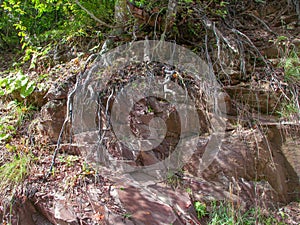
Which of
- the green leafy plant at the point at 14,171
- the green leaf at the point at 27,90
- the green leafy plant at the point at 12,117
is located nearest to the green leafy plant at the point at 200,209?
the green leafy plant at the point at 14,171

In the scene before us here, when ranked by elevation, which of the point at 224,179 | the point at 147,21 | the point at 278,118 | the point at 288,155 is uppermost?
the point at 147,21

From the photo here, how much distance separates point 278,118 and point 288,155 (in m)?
0.36

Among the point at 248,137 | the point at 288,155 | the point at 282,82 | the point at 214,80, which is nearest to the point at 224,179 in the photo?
the point at 248,137

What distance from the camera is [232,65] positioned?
2520 millimetres

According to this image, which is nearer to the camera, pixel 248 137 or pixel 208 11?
pixel 248 137

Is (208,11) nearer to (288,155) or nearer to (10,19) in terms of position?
(288,155)

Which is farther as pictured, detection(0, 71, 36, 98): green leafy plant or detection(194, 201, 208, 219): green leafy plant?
detection(0, 71, 36, 98): green leafy plant

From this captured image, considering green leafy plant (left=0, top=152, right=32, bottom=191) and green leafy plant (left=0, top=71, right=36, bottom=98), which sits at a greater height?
green leafy plant (left=0, top=71, right=36, bottom=98)

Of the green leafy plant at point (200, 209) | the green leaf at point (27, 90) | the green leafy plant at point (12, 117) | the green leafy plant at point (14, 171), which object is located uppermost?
the green leaf at point (27, 90)

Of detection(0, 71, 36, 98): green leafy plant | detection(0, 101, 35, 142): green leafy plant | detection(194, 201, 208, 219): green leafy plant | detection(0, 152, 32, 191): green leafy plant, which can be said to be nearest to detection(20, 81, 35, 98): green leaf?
detection(0, 71, 36, 98): green leafy plant

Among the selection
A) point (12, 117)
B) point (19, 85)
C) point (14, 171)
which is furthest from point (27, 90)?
point (14, 171)

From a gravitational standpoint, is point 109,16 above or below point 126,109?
above

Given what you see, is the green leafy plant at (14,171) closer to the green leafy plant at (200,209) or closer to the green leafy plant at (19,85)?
the green leafy plant at (19,85)

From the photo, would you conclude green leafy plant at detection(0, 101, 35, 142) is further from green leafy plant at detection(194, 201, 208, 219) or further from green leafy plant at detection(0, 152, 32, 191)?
green leafy plant at detection(194, 201, 208, 219)
